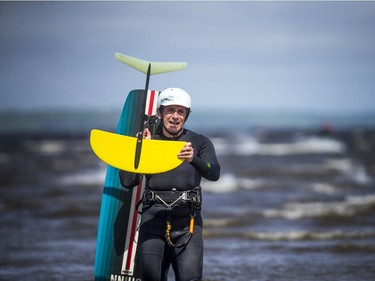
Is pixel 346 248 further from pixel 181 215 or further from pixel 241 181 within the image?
pixel 241 181

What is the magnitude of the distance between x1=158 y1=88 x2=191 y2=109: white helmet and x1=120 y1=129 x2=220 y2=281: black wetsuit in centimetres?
32

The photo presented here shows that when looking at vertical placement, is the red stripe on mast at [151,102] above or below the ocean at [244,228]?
above

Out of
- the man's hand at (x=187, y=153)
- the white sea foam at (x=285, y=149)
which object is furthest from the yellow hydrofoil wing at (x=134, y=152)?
the white sea foam at (x=285, y=149)

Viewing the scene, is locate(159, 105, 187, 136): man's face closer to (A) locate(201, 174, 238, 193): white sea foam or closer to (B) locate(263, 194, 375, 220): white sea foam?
(B) locate(263, 194, 375, 220): white sea foam

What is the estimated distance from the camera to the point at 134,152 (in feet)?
18.1

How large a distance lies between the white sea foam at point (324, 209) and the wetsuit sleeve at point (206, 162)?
810cm

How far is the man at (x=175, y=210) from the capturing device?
538cm

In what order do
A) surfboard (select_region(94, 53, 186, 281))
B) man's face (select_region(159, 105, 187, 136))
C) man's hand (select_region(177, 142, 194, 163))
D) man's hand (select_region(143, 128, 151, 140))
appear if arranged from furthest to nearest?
surfboard (select_region(94, 53, 186, 281)) → man's hand (select_region(143, 128, 151, 140)) → man's face (select_region(159, 105, 187, 136)) → man's hand (select_region(177, 142, 194, 163))

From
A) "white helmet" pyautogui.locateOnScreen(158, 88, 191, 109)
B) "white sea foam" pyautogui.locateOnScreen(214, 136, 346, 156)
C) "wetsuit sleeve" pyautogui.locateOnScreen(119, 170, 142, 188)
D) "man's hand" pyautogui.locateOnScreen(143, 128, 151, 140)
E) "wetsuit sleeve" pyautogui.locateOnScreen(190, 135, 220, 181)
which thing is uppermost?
"white sea foam" pyautogui.locateOnScreen(214, 136, 346, 156)

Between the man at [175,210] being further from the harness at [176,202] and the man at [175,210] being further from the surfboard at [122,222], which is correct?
the surfboard at [122,222]

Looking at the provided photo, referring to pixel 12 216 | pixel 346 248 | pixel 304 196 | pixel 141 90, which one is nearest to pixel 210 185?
pixel 304 196

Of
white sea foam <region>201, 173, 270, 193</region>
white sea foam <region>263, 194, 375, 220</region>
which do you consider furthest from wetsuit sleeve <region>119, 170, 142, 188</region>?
white sea foam <region>201, 173, 270, 193</region>

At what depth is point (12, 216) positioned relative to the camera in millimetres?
14180

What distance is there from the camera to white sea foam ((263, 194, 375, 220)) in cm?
1356
